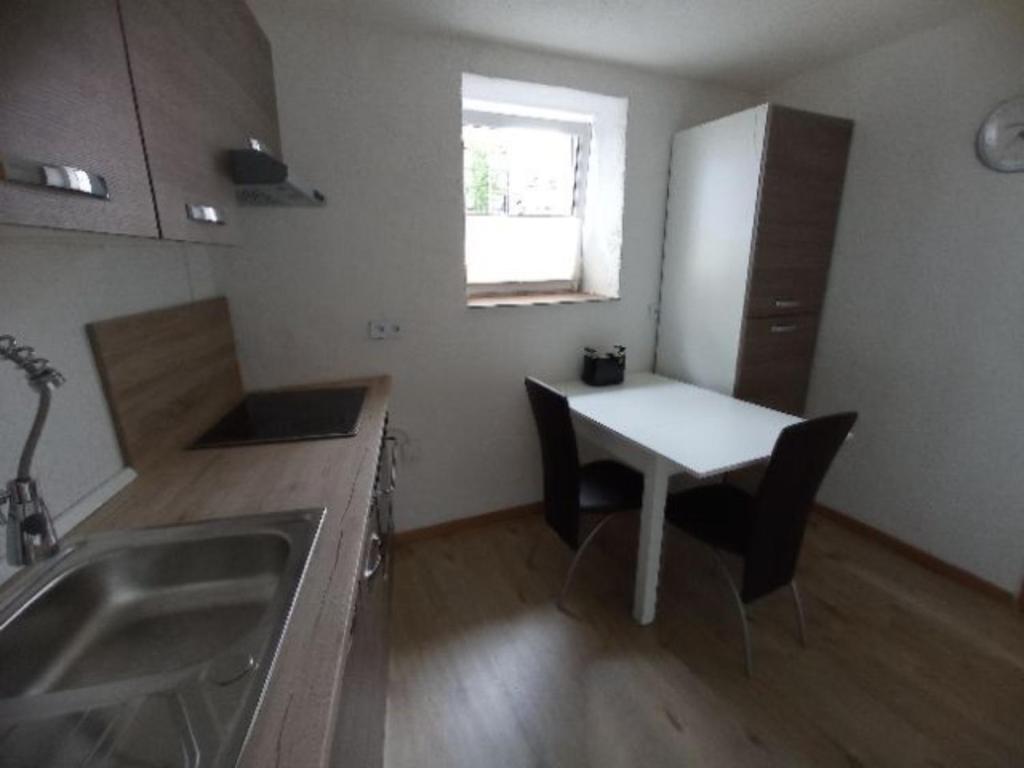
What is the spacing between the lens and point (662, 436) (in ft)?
5.50

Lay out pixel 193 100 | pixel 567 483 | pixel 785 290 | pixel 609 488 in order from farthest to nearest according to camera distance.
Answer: pixel 785 290 → pixel 609 488 → pixel 567 483 → pixel 193 100

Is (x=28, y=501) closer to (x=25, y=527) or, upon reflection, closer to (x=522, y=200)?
(x=25, y=527)

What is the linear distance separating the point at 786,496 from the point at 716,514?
0.36 metres

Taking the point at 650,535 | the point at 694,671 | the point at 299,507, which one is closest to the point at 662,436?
the point at 650,535

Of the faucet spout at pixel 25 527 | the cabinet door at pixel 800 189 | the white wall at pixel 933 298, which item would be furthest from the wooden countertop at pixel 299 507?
the white wall at pixel 933 298

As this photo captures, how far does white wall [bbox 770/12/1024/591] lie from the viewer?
1784 millimetres

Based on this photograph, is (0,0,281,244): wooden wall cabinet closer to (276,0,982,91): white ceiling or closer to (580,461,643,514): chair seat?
(276,0,982,91): white ceiling

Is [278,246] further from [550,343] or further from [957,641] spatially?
[957,641]

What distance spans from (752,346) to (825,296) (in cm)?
56

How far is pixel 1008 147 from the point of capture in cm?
170

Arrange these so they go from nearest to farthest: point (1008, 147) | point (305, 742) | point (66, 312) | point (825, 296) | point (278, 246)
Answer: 1. point (305, 742)
2. point (66, 312)
3. point (1008, 147)
4. point (278, 246)
5. point (825, 296)

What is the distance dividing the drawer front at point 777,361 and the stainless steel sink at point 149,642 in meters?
2.02

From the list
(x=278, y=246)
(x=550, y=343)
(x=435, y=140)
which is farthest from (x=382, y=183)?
(x=550, y=343)

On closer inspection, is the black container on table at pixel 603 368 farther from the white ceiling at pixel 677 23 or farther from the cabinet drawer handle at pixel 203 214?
the cabinet drawer handle at pixel 203 214
